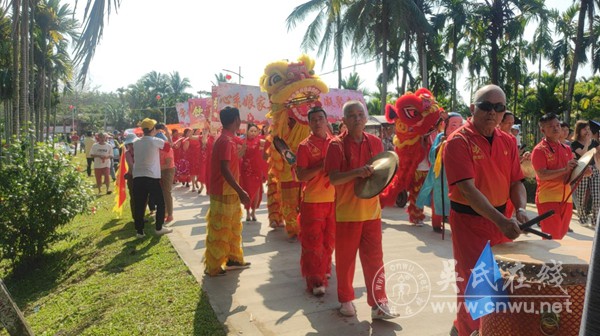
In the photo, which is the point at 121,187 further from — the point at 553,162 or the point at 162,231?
the point at 553,162

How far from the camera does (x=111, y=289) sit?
5.14 meters

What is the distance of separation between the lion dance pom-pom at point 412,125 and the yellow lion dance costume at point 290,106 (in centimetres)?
168

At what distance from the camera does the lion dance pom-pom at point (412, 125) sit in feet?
22.9

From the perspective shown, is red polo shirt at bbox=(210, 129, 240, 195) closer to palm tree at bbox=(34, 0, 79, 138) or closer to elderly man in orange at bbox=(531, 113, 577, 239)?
elderly man in orange at bbox=(531, 113, 577, 239)

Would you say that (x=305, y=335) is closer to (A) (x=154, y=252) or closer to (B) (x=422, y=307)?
(B) (x=422, y=307)

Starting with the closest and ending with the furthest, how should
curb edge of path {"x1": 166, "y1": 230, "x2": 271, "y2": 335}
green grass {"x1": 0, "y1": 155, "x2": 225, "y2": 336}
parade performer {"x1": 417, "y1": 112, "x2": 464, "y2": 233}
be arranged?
curb edge of path {"x1": 166, "y1": 230, "x2": 271, "y2": 335} → green grass {"x1": 0, "y1": 155, "x2": 225, "y2": 336} → parade performer {"x1": 417, "y1": 112, "x2": 464, "y2": 233}

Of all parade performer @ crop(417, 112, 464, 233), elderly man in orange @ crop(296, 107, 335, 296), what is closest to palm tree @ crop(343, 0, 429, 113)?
parade performer @ crop(417, 112, 464, 233)

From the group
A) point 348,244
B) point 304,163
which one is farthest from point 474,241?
point 304,163

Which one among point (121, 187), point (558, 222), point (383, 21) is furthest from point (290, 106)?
point (383, 21)

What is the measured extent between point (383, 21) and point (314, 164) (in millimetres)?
15172

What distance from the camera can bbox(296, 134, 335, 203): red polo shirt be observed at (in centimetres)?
421

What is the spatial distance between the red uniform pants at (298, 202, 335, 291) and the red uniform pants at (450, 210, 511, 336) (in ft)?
5.45

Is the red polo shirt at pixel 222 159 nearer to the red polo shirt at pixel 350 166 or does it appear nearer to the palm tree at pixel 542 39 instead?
the red polo shirt at pixel 350 166

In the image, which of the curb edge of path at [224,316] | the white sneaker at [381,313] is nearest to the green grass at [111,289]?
the curb edge of path at [224,316]
